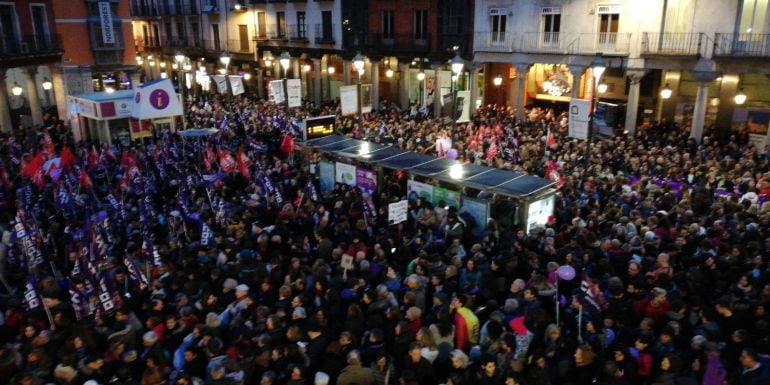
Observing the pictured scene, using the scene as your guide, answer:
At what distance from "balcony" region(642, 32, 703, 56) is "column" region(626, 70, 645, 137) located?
1.01 meters

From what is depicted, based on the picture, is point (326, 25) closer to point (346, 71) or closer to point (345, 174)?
point (346, 71)

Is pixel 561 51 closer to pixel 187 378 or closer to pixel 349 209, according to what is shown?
pixel 349 209

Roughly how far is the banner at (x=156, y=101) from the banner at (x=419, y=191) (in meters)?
11.1

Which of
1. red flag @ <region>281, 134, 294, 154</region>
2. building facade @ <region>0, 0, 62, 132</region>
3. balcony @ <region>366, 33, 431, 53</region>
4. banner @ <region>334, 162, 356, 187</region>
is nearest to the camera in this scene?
banner @ <region>334, 162, 356, 187</region>

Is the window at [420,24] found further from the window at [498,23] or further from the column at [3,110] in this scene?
the column at [3,110]

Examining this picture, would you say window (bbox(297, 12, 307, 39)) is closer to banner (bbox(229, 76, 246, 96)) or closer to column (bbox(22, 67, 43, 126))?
banner (bbox(229, 76, 246, 96))

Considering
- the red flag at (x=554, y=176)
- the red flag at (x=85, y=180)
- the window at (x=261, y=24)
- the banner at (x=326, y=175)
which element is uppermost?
the window at (x=261, y=24)

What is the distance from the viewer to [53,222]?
1361 centimetres

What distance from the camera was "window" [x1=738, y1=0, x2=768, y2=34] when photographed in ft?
70.9

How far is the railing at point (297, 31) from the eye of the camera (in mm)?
41250

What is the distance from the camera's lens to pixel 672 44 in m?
23.9

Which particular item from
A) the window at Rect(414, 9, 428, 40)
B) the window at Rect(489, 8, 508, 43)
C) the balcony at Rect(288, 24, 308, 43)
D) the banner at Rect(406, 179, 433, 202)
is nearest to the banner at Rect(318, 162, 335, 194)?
the banner at Rect(406, 179, 433, 202)

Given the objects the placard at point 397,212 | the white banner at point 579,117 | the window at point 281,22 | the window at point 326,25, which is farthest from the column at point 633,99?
the window at point 281,22

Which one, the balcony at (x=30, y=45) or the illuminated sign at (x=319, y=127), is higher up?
the balcony at (x=30, y=45)
